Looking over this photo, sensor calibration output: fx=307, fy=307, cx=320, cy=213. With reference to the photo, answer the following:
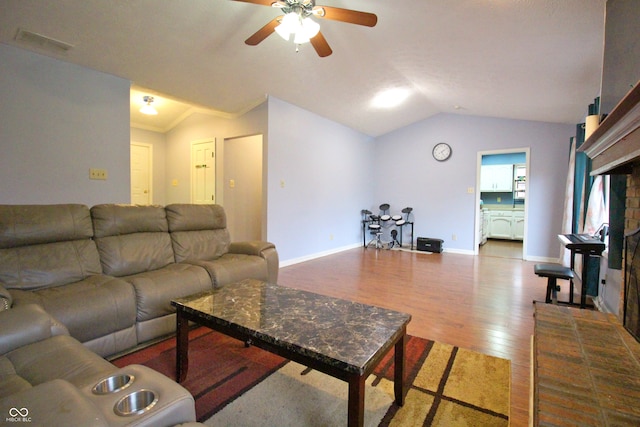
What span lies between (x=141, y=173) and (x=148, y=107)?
5.89 ft

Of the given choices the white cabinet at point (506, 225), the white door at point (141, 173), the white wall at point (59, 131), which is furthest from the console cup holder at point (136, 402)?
the white cabinet at point (506, 225)

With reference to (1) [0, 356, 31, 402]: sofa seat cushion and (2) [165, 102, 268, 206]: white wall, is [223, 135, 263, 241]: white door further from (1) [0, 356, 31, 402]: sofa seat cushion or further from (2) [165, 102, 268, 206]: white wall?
(1) [0, 356, 31, 402]: sofa seat cushion

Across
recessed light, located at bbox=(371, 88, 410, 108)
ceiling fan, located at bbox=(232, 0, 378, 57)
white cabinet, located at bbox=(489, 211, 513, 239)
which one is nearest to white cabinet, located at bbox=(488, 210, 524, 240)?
white cabinet, located at bbox=(489, 211, 513, 239)

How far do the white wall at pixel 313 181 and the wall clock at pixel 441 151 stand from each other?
142cm

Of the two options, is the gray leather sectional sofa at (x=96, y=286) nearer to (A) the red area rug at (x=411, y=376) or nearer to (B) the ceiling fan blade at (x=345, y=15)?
(A) the red area rug at (x=411, y=376)

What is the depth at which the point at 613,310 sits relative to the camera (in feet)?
8.24

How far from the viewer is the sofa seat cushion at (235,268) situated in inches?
99.4

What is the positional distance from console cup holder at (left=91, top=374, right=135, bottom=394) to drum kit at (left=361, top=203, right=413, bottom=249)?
5.85 meters

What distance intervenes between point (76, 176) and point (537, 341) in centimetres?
435

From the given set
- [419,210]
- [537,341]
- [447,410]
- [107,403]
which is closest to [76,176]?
[107,403]

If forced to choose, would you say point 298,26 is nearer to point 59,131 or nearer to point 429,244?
point 59,131

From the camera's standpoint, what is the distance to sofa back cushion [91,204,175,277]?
2428 millimetres

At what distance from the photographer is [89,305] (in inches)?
71.3

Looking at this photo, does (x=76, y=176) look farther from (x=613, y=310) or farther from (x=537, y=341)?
(x=613, y=310)
